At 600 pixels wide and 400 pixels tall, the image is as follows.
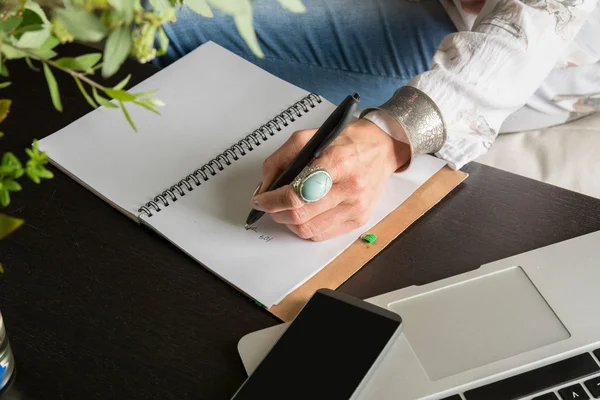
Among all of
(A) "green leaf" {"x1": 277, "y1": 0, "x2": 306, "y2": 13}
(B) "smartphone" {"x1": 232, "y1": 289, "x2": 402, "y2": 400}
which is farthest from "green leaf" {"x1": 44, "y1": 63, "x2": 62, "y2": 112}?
(B) "smartphone" {"x1": 232, "y1": 289, "x2": 402, "y2": 400}

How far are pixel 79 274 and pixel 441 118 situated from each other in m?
0.43

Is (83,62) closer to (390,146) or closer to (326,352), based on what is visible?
(326,352)

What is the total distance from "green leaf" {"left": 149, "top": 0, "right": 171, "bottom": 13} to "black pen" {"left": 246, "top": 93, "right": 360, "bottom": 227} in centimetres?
36

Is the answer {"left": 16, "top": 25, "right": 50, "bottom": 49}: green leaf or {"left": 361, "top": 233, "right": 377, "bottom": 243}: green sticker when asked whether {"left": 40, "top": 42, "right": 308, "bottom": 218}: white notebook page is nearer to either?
{"left": 361, "top": 233, "right": 377, "bottom": 243}: green sticker

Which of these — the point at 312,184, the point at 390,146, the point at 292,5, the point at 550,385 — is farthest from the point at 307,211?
the point at 292,5

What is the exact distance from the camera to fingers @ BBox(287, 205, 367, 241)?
26.8 inches

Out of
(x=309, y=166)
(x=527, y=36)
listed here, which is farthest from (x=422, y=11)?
(x=309, y=166)

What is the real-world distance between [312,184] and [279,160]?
0.06 meters

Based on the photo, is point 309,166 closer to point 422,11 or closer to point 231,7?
point 231,7

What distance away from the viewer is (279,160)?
2.35ft

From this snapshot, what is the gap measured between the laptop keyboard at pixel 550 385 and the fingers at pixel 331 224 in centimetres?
21

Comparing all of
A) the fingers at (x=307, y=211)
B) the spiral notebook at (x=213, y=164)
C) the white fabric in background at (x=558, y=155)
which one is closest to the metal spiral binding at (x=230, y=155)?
the spiral notebook at (x=213, y=164)

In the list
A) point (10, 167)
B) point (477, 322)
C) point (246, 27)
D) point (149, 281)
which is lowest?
point (149, 281)

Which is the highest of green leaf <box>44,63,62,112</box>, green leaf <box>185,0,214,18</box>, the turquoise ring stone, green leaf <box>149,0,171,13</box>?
green leaf <box>185,0,214,18</box>
